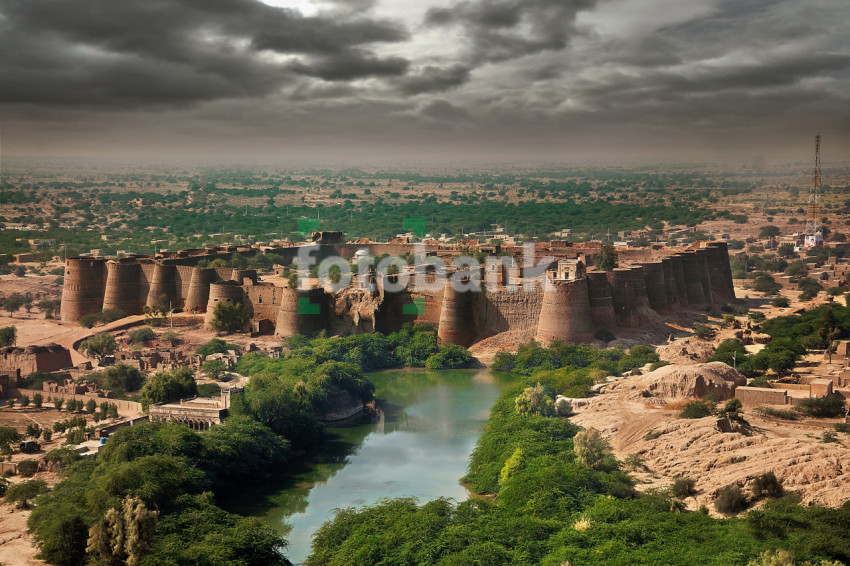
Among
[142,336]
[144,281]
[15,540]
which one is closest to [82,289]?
[144,281]

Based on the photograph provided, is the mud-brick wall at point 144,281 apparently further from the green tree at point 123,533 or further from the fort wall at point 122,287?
the green tree at point 123,533

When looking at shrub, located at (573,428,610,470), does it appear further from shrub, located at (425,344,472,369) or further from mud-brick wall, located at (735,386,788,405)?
shrub, located at (425,344,472,369)

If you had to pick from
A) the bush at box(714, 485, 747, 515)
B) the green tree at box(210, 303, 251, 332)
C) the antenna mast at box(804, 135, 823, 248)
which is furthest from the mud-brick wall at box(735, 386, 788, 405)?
the antenna mast at box(804, 135, 823, 248)

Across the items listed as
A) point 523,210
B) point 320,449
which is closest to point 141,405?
point 320,449

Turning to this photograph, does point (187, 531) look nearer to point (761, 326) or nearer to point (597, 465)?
point (597, 465)

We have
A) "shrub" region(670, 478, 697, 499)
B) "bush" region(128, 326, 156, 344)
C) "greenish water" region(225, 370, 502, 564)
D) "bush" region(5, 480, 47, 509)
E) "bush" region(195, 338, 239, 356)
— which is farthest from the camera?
"bush" region(128, 326, 156, 344)
